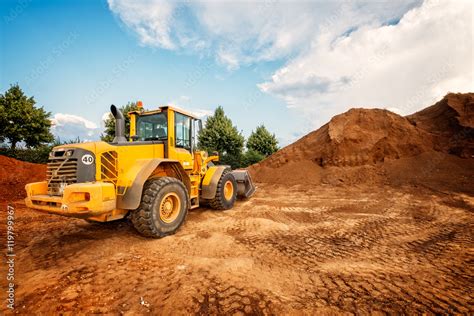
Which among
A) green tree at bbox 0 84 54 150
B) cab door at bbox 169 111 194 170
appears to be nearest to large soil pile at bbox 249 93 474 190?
cab door at bbox 169 111 194 170

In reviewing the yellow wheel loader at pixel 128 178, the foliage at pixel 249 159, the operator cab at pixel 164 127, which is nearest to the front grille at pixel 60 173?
the yellow wheel loader at pixel 128 178

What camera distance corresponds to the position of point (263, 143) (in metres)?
27.0

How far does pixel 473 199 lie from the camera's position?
8.42 meters

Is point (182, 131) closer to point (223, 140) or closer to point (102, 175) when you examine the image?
point (102, 175)

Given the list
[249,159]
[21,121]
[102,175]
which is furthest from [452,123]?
[21,121]

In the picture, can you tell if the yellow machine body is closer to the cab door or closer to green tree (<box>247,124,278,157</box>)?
the cab door

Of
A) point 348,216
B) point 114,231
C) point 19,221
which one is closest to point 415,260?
point 348,216

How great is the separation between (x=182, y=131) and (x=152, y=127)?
0.73 metres

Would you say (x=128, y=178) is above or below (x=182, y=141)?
below

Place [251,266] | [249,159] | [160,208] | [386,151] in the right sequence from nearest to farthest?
[251,266]
[160,208]
[386,151]
[249,159]

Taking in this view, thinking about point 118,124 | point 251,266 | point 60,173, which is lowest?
point 251,266

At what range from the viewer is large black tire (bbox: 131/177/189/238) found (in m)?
4.26

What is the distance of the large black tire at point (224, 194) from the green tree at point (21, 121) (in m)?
19.5

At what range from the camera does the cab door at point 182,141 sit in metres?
5.57
